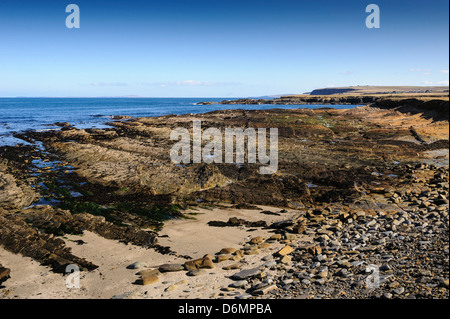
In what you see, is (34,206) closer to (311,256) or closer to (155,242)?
(155,242)

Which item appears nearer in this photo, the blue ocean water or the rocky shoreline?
the rocky shoreline

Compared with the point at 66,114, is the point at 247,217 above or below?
below

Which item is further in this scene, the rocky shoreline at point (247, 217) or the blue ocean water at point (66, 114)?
the blue ocean water at point (66, 114)

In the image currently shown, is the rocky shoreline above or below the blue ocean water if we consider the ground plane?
below

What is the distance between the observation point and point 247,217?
A: 13.7 meters

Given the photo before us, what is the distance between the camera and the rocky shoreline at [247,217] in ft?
26.4

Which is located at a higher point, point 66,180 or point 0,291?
point 66,180

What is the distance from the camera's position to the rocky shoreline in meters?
8.04

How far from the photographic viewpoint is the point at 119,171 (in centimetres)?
2022

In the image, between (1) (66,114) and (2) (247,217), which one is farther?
(1) (66,114)

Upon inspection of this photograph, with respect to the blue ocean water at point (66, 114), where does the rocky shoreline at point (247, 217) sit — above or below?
below

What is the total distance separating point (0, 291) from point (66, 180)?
38.9ft
